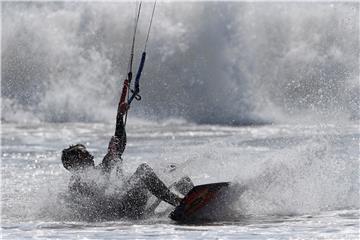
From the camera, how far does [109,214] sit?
410 inches

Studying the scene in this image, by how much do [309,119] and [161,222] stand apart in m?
14.9

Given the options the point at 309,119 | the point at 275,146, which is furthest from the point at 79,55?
the point at 275,146

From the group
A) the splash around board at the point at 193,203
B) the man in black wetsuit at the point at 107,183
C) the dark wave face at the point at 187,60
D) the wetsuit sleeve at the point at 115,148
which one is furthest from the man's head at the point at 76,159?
the dark wave face at the point at 187,60

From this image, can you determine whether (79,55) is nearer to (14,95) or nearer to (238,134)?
(14,95)

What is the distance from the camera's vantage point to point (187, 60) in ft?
95.8

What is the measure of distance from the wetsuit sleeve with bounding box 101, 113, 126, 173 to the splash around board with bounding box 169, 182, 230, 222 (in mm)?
843

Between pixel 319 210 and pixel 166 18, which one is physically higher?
pixel 166 18

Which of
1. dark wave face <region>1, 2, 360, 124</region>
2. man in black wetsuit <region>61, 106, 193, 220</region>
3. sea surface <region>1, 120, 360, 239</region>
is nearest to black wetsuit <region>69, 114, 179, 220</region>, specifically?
man in black wetsuit <region>61, 106, 193, 220</region>

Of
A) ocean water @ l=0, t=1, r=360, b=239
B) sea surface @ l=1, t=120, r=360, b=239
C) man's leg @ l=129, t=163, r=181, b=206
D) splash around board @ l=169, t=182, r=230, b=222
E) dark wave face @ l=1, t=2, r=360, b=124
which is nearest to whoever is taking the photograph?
sea surface @ l=1, t=120, r=360, b=239

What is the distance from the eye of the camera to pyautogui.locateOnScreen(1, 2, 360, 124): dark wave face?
89.0 ft

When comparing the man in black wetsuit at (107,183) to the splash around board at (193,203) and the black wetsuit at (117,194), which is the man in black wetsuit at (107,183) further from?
the splash around board at (193,203)

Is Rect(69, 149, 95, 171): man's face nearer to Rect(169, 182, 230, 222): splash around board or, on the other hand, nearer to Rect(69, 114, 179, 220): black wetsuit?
Rect(69, 114, 179, 220): black wetsuit

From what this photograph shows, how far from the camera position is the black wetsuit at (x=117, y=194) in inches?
404

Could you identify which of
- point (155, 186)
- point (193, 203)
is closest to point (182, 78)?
point (155, 186)
